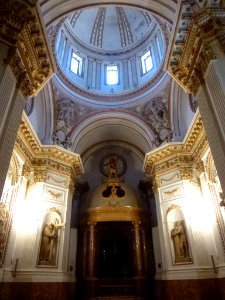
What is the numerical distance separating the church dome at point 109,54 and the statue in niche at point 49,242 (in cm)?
729

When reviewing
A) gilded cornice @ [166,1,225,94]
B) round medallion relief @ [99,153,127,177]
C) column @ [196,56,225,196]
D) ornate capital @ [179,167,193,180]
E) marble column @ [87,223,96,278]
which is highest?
round medallion relief @ [99,153,127,177]

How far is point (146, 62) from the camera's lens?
15.5 meters

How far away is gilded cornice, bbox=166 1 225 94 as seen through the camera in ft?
17.3

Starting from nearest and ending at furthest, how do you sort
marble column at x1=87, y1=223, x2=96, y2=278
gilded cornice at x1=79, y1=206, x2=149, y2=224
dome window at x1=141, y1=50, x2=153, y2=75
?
marble column at x1=87, y1=223, x2=96, y2=278 < gilded cornice at x1=79, y1=206, x2=149, y2=224 < dome window at x1=141, y1=50, x2=153, y2=75

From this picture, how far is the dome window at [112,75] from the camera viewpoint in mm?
15859

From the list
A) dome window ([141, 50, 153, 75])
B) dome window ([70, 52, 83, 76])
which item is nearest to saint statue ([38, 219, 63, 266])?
dome window ([70, 52, 83, 76])

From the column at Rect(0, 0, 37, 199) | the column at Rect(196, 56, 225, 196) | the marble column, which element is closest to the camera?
the column at Rect(196, 56, 225, 196)

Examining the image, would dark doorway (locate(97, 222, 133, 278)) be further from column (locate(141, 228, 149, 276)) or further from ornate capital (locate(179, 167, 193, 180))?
ornate capital (locate(179, 167, 193, 180))

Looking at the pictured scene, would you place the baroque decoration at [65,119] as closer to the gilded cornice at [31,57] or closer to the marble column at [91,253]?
the marble column at [91,253]

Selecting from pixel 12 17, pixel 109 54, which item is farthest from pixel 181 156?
pixel 109 54

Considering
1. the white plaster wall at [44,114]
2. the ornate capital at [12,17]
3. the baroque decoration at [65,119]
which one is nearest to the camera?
the ornate capital at [12,17]

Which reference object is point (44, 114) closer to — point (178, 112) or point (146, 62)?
point (178, 112)

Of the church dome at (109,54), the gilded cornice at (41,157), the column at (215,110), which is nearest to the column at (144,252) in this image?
the gilded cornice at (41,157)

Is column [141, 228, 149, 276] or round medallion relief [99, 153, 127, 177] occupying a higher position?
round medallion relief [99, 153, 127, 177]
